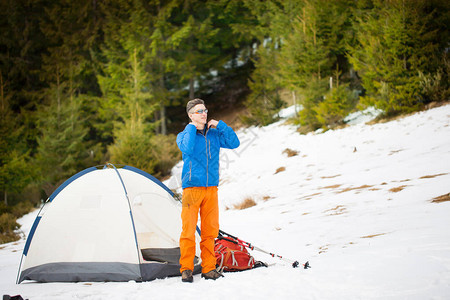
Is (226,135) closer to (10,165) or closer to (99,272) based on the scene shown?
(99,272)

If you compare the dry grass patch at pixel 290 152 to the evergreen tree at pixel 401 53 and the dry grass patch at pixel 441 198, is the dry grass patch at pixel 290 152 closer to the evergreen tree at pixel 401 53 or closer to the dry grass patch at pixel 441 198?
the evergreen tree at pixel 401 53

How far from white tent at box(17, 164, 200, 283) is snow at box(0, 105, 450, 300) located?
211mm

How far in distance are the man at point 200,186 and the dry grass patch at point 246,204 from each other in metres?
5.08

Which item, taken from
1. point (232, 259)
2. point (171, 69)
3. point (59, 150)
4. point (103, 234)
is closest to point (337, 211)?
point (232, 259)

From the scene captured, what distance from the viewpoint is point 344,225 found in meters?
5.31

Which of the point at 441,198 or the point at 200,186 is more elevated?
the point at 200,186

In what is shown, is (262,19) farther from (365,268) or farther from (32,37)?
(365,268)

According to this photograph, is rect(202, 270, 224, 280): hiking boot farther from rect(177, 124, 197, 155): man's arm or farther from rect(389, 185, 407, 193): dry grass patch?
rect(389, 185, 407, 193): dry grass patch

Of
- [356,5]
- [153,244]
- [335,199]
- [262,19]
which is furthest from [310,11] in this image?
[153,244]

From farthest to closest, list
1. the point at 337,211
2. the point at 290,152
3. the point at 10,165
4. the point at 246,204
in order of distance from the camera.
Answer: the point at 10,165, the point at 290,152, the point at 246,204, the point at 337,211

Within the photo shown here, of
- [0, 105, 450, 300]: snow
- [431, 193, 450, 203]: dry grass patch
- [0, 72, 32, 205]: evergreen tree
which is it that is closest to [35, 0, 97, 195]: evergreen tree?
→ [0, 72, 32, 205]: evergreen tree

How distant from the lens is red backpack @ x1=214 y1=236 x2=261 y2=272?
4.21 metres

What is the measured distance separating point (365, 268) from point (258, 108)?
18.9 meters

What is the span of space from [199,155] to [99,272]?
1879 millimetres
